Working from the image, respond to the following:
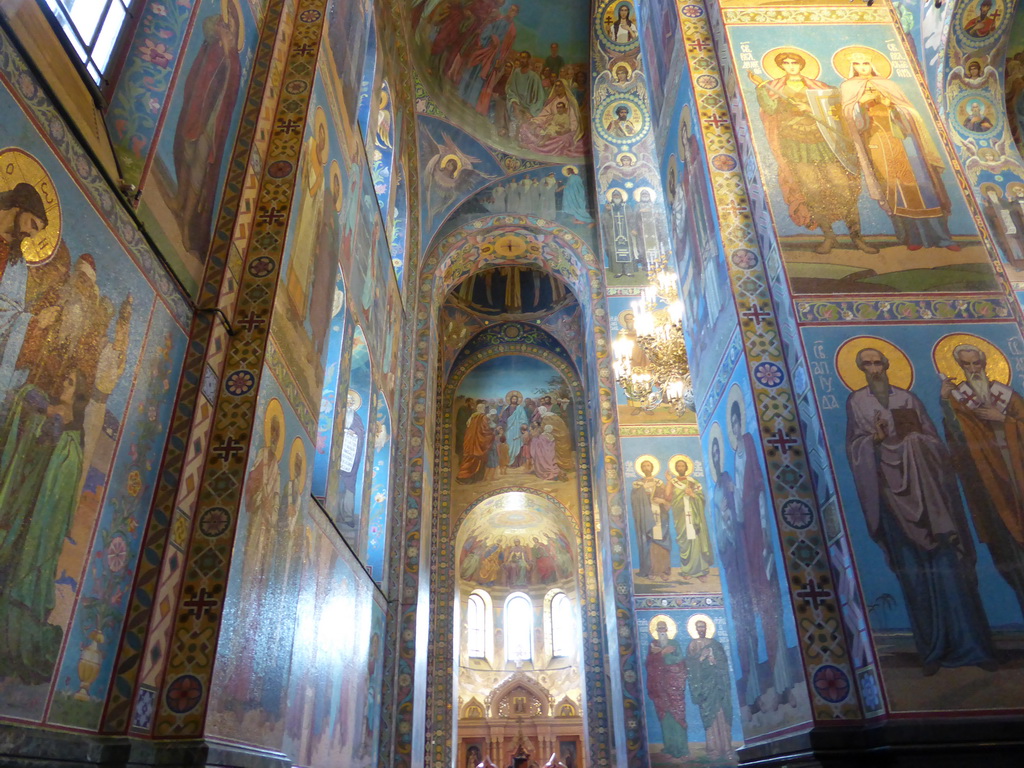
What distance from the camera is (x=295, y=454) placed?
237 inches

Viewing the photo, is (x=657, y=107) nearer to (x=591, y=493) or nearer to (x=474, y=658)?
(x=591, y=493)

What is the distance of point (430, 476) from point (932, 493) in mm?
9987

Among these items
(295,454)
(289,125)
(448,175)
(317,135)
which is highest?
(448,175)

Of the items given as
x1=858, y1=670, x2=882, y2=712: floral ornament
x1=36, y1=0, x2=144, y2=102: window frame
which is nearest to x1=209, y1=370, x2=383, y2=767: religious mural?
x1=36, y1=0, x2=144, y2=102: window frame

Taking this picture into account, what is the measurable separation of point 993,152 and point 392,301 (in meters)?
8.14

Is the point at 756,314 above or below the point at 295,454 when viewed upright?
above

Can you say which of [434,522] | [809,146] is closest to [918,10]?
[809,146]

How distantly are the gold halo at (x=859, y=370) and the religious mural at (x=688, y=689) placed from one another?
5740 mm

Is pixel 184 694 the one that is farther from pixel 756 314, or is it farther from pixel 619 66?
pixel 619 66

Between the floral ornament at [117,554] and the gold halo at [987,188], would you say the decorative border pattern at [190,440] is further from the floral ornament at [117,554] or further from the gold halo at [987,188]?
the gold halo at [987,188]

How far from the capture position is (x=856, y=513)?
15.4 ft

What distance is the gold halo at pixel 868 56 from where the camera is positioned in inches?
254

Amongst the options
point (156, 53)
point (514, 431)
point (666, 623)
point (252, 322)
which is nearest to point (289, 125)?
point (156, 53)

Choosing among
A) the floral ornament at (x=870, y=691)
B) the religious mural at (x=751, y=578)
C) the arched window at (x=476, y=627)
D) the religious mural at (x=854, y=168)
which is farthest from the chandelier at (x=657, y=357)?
the arched window at (x=476, y=627)
